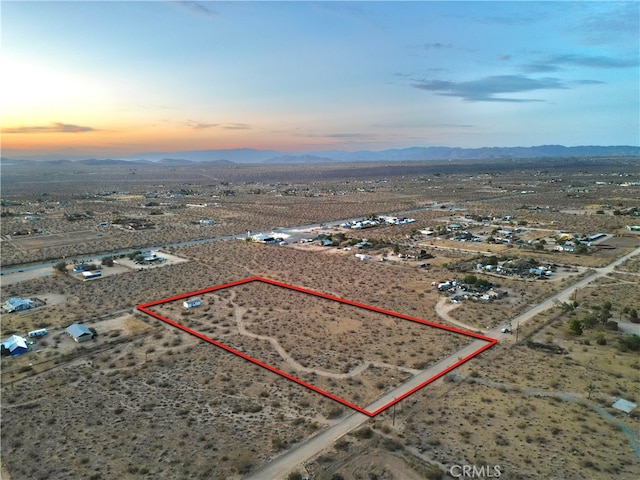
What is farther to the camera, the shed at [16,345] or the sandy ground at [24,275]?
the sandy ground at [24,275]

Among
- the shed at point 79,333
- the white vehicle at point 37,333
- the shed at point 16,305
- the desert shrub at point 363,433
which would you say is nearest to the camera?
the desert shrub at point 363,433

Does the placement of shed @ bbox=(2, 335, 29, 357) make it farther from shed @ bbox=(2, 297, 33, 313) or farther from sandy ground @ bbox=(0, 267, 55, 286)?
sandy ground @ bbox=(0, 267, 55, 286)

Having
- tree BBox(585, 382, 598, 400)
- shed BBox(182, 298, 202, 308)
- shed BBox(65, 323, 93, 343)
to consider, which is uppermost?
tree BBox(585, 382, 598, 400)

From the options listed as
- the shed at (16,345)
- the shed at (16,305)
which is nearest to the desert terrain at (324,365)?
the shed at (16,345)

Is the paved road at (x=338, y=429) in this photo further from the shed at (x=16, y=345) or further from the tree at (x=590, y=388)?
the shed at (x=16, y=345)

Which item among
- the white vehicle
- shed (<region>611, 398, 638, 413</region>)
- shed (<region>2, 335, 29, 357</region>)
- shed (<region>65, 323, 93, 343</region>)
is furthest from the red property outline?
shed (<region>2, 335, 29, 357</region>)

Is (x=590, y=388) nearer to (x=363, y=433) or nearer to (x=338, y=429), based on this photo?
(x=363, y=433)
